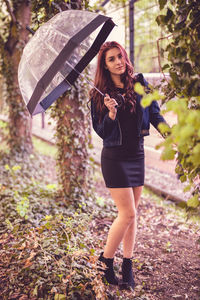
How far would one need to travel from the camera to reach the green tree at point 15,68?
19.8 ft

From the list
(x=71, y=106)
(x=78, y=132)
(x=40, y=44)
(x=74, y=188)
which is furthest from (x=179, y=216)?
(x=40, y=44)

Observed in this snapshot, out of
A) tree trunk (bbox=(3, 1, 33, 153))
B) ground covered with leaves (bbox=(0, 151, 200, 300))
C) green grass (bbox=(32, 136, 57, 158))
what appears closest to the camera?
ground covered with leaves (bbox=(0, 151, 200, 300))

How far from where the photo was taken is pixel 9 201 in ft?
12.9

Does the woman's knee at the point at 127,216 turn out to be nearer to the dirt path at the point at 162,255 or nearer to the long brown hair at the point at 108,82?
the dirt path at the point at 162,255

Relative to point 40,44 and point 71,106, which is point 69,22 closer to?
point 40,44

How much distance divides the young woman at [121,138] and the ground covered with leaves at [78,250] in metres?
0.29

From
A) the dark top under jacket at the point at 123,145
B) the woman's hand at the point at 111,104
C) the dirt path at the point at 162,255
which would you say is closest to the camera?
the woman's hand at the point at 111,104

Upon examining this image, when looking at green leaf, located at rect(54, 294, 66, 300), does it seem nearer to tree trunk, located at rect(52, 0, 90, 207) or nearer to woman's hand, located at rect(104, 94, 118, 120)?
woman's hand, located at rect(104, 94, 118, 120)

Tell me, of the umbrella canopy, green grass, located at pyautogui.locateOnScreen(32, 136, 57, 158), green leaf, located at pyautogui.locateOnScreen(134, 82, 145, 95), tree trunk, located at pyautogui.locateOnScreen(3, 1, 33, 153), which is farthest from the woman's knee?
green grass, located at pyautogui.locateOnScreen(32, 136, 57, 158)

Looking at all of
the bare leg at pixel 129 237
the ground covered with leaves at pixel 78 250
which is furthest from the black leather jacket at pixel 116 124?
the ground covered with leaves at pixel 78 250

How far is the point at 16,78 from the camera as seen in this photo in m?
6.15

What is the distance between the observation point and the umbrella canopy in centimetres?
226

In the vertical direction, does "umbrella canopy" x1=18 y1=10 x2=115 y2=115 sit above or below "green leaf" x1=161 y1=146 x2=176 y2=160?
above

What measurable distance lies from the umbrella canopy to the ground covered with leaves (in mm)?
1224
